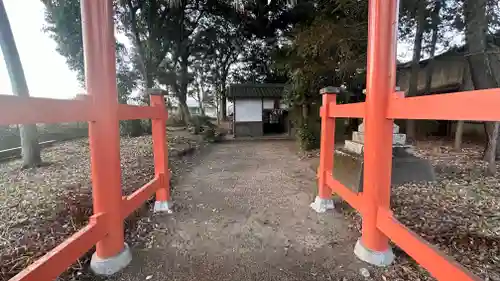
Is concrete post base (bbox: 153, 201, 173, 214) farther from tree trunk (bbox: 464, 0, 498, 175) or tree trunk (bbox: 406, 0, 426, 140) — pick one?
tree trunk (bbox: 406, 0, 426, 140)

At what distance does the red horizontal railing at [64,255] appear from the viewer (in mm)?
1205

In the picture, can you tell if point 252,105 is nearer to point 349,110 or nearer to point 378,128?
point 349,110

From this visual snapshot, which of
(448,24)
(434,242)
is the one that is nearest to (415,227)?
(434,242)

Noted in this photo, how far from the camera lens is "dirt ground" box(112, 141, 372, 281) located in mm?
1781

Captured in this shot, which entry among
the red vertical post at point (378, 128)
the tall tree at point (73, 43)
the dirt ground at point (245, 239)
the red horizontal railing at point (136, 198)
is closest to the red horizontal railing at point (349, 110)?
the red vertical post at point (378, 128)

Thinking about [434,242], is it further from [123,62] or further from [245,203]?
[123,62]

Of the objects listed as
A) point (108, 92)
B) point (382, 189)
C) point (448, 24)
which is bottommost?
point (382, 189)

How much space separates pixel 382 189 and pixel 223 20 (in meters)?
14.0

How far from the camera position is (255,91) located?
40.0 ft

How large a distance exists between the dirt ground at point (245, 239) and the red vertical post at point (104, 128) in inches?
7.8

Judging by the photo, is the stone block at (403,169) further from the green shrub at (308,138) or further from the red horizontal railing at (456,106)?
the green shrub at (308,138)

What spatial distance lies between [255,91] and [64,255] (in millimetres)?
11267

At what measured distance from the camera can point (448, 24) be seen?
5.21 m

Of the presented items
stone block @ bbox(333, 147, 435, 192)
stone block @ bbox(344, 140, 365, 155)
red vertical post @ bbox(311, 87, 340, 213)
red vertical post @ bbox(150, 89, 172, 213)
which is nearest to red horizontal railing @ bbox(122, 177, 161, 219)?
red vertical post @ bbox(150, 89, 172, 213)
